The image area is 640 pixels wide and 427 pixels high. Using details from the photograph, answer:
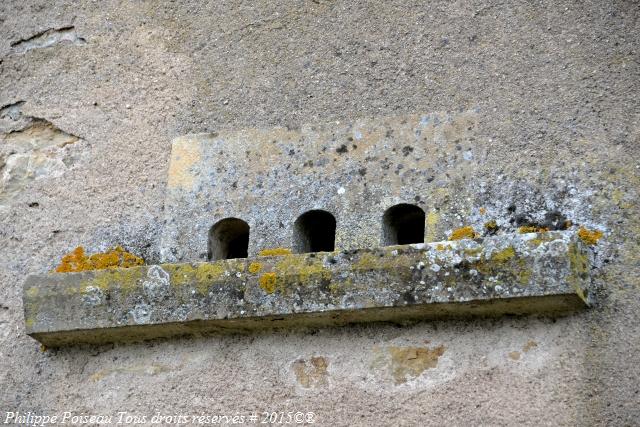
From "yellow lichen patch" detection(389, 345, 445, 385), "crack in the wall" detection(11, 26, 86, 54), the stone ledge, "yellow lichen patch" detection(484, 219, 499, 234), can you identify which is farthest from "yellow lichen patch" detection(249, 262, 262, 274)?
"crack in the wall" detection(11, 26, 86, 54)

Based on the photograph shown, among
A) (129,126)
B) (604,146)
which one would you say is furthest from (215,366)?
(604,146)

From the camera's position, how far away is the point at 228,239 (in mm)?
3145

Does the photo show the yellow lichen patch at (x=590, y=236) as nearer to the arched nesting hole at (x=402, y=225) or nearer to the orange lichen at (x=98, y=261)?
the arched nesting hole at (x=402, y=225)

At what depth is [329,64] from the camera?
10.5ft

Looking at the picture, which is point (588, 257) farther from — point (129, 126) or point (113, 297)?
point (129, 126)

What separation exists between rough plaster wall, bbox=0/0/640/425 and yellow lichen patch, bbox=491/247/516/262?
0.63ft

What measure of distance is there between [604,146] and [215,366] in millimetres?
1228

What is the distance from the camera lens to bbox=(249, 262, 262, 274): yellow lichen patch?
2807 millimetres

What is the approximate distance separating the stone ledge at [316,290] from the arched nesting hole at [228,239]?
199mm

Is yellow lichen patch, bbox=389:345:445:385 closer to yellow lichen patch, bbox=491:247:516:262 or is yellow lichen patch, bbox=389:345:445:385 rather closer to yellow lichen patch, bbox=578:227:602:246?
yellow lichen patch, bbox=491:247:516:262

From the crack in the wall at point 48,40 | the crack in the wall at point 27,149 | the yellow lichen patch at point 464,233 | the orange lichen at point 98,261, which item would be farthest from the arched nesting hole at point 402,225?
the crack in the wall at point 48,40

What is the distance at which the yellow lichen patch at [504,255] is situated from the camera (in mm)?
2596

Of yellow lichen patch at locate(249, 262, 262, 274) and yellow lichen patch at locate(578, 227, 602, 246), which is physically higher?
yellow lichen patch at locate(578, 227, 602, 246)

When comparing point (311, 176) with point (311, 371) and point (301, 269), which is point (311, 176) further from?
point (311, 371)
